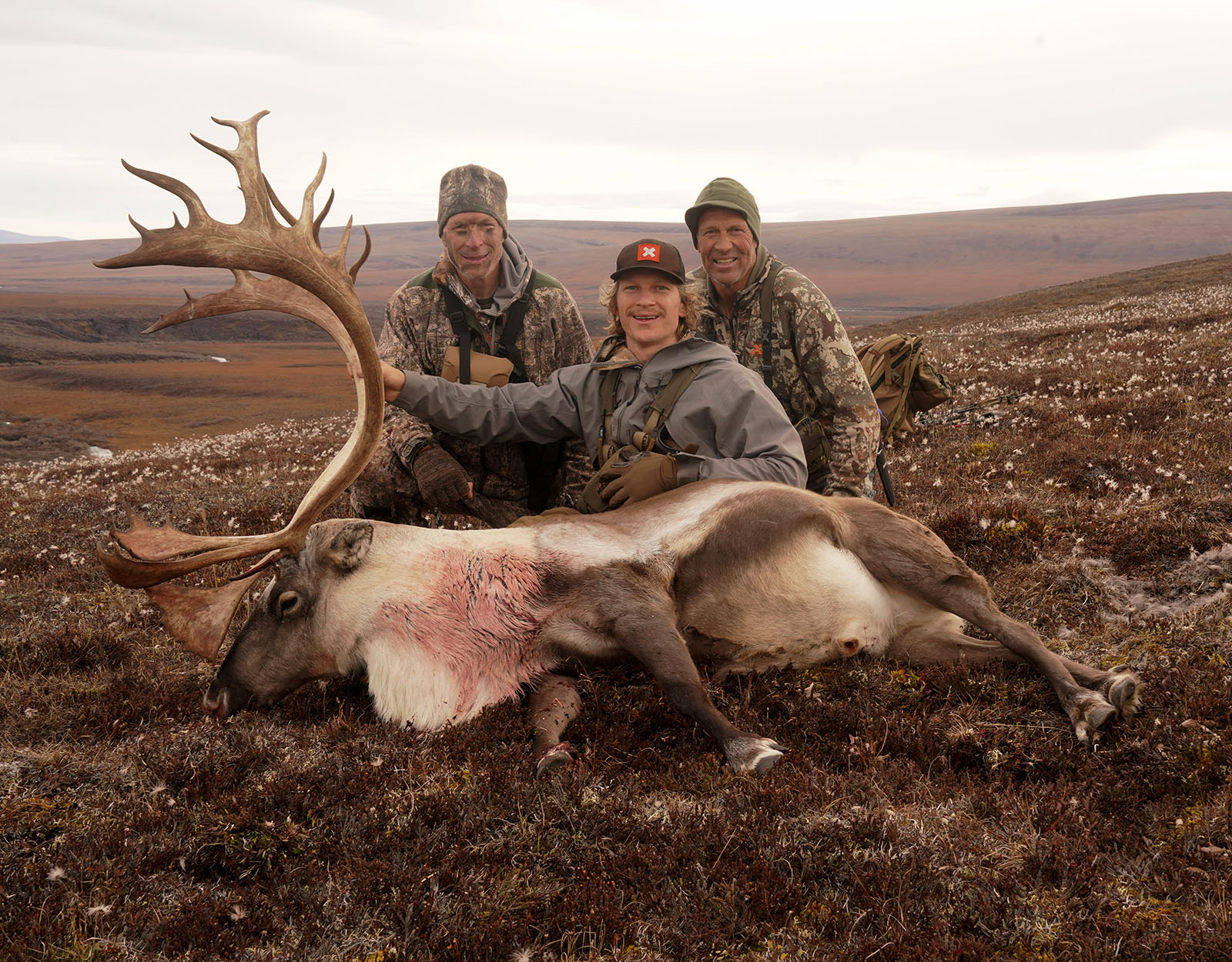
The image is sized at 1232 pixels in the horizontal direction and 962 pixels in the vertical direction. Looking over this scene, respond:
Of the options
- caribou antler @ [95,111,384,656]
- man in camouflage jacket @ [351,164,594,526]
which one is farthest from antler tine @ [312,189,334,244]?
man in camouflage jacket @ [351,164,594,526]

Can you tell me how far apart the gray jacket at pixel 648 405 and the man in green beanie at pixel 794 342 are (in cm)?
185

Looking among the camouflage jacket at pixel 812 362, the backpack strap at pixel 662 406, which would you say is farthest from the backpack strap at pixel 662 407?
the camouflage jacket at pixel 812 362

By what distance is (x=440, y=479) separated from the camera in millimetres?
7023

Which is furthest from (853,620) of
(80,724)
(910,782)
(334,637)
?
(80,724)

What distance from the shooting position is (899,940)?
113 inches

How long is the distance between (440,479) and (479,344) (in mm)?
1774

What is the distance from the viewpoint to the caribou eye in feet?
17.0

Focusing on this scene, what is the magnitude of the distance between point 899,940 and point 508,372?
586 centimetres

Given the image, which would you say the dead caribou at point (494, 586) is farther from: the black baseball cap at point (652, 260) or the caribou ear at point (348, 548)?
the black baseball cap at point (652, 260)

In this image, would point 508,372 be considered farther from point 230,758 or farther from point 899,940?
point 899,940

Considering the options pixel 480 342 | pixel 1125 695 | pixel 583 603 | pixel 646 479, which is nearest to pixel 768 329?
pixel 480 342

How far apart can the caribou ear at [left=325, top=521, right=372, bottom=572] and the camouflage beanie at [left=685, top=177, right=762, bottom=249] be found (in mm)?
4278

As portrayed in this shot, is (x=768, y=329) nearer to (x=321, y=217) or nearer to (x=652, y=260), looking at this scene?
(x=652, y=260)

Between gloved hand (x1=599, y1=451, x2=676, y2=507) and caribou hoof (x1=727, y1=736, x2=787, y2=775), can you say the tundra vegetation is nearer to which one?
caribou hoof (x1=727, y1=736, x2=787, y2=775)
